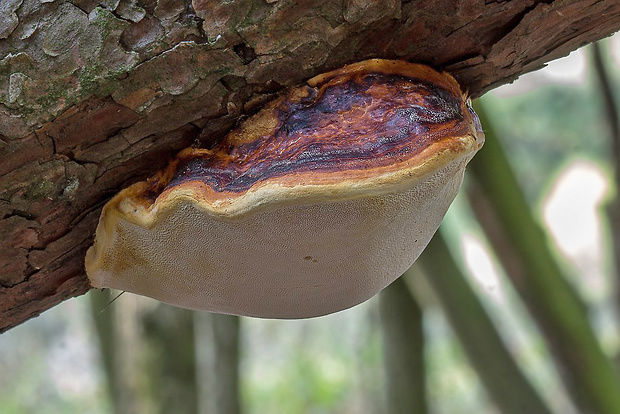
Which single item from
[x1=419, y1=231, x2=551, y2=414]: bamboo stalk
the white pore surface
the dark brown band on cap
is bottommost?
the white pore surface

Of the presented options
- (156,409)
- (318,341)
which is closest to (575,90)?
(318,341)

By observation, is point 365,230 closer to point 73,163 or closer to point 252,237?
point 252,237

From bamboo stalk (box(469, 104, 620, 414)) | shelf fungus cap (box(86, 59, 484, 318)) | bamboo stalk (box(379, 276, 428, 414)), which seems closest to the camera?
shelf fungus cap (box(86, 59, 484, 318))

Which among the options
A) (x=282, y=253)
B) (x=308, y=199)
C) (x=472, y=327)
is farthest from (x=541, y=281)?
(x=308, y=199)

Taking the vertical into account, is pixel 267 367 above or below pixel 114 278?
above

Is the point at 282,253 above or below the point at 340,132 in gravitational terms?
below

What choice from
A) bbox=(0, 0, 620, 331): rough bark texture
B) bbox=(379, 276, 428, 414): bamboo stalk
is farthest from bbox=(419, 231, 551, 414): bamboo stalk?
bbox=(0, 0, 620, 331): rough bark texture

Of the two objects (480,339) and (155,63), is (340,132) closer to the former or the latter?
(155,63)

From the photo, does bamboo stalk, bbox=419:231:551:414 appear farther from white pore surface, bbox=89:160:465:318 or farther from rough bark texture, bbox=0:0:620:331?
rough bark texture, bbox=0:0:620:331
